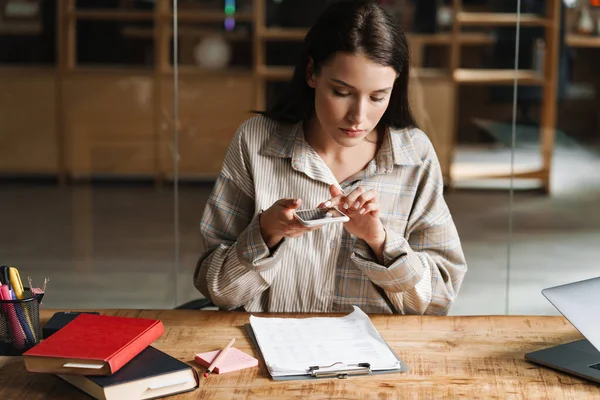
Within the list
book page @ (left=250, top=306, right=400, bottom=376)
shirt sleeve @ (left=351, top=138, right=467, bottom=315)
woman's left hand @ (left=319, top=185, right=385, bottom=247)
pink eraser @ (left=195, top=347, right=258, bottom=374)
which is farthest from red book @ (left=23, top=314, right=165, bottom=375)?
shirt sleeve @ (left=351, top=138, right=467, bottom=315)

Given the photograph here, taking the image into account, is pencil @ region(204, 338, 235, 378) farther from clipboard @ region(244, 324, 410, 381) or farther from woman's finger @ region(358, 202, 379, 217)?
woman's finger @ region(358, 202, 379, 217)

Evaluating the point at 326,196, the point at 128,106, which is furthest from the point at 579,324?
the point at 128,106

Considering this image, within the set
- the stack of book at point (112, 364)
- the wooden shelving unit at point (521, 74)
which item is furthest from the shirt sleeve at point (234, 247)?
the wooden shelving unit at point (521, 74)

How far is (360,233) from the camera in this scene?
200 centimetres

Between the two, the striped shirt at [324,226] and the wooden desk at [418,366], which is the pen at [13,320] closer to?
the wooden desk at [418,366]

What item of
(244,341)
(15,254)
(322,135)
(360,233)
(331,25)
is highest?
(331,25)

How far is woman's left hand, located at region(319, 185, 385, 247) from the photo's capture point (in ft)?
6.32

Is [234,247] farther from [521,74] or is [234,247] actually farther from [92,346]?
[521,74]

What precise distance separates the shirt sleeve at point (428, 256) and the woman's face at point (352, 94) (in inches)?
10.9

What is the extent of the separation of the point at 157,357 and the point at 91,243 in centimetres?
234

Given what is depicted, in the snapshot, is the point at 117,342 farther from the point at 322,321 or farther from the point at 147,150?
the point at 147,150

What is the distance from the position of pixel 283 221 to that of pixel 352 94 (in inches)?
14.0

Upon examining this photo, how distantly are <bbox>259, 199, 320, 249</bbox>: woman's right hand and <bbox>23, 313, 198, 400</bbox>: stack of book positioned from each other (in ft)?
1.34

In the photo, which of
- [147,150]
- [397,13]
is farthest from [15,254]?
[397,13]
